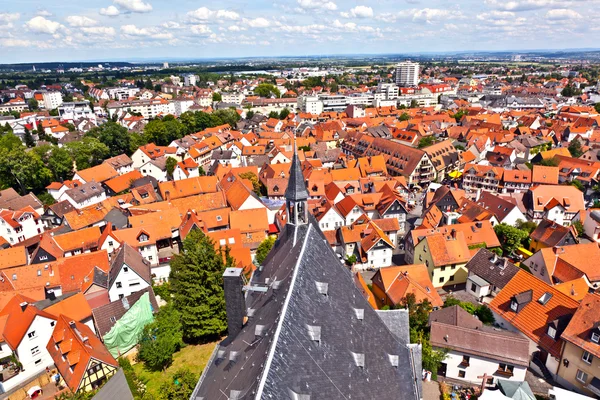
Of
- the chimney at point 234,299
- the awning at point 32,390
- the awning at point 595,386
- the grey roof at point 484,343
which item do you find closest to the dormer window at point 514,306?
the grey roof at point 484,343

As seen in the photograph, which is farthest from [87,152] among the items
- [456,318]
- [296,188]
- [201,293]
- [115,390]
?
[456,318]

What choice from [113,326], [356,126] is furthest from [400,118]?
[113,326]

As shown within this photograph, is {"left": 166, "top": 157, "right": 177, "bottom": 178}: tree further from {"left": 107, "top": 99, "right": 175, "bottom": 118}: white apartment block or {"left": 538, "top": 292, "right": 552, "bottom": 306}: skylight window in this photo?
{"left": 107, "top": 99, "right": 175, "bottom": 118}: white apartment block

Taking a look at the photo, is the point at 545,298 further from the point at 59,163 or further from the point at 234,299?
the point at 59,163

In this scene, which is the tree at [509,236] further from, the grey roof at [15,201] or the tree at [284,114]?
the tree at [284,114]

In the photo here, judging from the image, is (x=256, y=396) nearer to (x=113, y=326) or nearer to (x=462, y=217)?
(x=113, y=326)

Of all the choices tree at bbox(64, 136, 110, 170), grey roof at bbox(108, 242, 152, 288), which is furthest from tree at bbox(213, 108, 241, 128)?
grey roof at bbox(108, 242, 152, 288)
